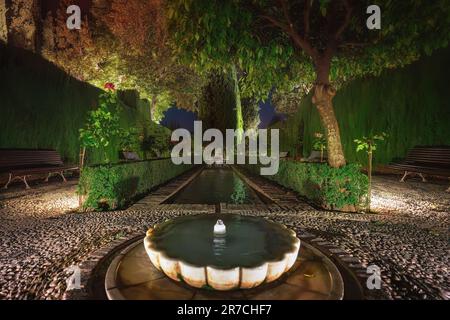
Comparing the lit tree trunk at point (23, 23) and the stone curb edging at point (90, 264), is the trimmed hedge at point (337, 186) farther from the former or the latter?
the lit tree trunk at point (23, 23)

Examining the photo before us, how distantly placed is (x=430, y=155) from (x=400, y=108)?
2.86 meters

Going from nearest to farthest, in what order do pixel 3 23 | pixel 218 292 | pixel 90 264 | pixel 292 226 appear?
pixel 218 292
pixel 90 264
pixel 292 226
pixel 3 23

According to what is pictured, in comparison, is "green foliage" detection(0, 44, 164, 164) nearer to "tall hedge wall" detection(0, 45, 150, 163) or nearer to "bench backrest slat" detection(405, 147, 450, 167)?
"tall hedge wall" detection(0, 45, 150, 163)

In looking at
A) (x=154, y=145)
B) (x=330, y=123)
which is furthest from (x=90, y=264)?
(x=154, y=145)

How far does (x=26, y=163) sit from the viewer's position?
27.8ft

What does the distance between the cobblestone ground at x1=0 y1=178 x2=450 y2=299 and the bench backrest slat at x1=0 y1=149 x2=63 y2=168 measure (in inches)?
75.8

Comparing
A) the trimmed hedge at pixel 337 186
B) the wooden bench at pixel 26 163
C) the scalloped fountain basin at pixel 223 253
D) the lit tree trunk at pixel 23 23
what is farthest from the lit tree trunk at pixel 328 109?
the lit tree trunk at pixel 23 23

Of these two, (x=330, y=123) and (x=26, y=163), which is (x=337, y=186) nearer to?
(x=330, y=123)

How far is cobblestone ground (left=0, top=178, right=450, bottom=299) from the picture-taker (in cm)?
246

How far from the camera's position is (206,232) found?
2.87 metres

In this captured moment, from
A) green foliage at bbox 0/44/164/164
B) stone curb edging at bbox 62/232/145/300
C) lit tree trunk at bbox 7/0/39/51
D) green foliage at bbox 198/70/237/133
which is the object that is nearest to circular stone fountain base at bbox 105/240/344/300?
stone curb edging at bbox 62/232/145/300
